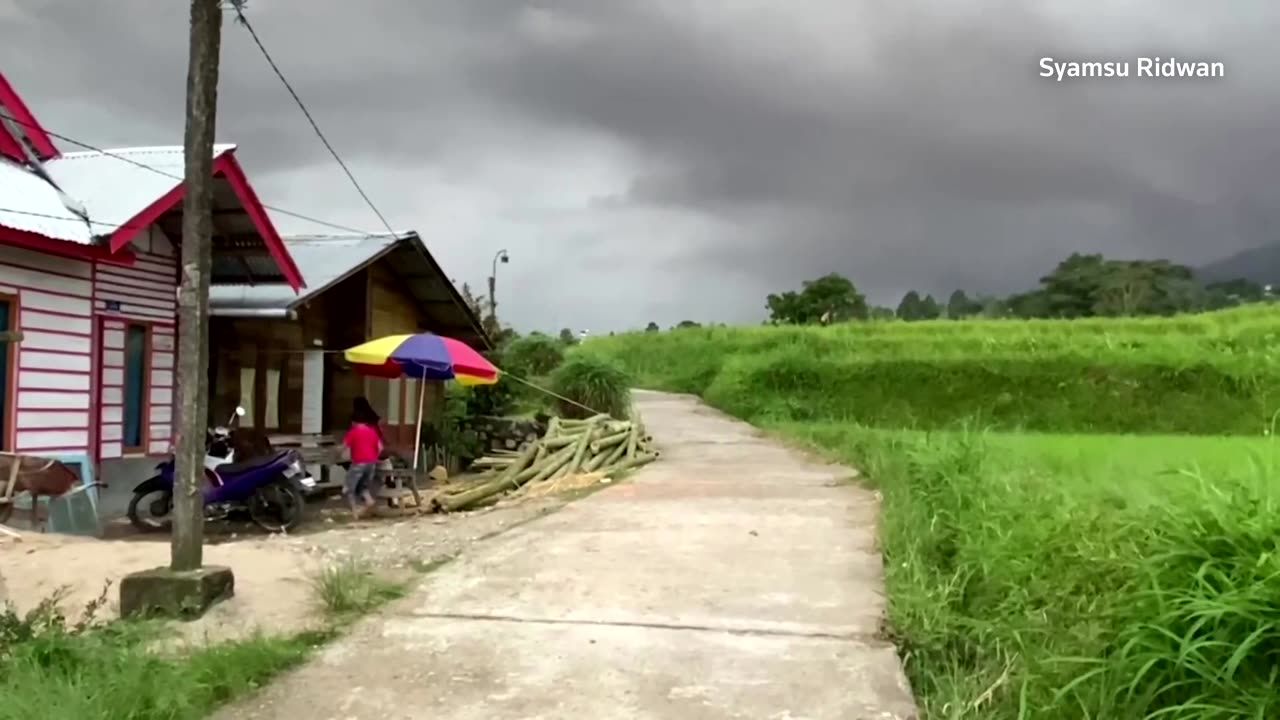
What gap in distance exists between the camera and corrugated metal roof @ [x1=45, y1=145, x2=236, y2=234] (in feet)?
35.0

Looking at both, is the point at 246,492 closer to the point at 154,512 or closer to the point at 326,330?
the point at 154,512

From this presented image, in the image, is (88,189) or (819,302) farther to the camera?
(819,302)

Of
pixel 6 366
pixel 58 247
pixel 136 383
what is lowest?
pixel 136 383

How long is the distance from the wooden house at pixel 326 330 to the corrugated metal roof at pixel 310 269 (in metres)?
0.02

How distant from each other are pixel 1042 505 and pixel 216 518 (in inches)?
328

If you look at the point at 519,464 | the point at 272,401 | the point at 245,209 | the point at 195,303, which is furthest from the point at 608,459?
the point at 195,303

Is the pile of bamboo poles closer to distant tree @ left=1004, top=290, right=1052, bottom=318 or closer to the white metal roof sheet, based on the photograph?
the white metal roof sheet

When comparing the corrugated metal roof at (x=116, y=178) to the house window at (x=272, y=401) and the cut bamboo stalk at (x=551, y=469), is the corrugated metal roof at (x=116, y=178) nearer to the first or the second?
the house window at (x=272, y=401)

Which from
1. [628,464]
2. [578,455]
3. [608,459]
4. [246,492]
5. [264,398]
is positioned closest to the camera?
[246,492]

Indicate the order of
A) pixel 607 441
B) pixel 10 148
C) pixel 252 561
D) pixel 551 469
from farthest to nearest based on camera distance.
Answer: pixel 607 441 → pixel 551 469 → pixel 10 148 → pixel 252 561

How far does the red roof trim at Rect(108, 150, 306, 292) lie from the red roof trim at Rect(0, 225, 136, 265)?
0.12m

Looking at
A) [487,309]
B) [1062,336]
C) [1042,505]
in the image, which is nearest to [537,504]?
[1042,505]

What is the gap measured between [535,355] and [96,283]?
444 inches

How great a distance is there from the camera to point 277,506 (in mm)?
10875
